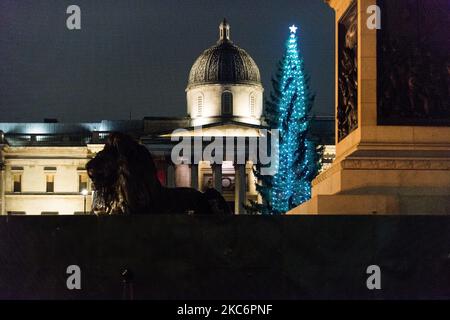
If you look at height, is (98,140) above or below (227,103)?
below

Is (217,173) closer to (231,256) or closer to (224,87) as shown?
(224,87)

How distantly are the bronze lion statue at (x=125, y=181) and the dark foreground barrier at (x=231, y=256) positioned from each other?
54.9 inches

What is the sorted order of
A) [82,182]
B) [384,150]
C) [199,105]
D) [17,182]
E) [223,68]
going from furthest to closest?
1. [199,105]
2. [82,182]
3. [17,182]
4. [223,68]
5. [384,150]

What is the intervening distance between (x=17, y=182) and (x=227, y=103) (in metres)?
19.2

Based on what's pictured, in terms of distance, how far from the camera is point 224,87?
108062mm

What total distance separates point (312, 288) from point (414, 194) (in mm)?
3741

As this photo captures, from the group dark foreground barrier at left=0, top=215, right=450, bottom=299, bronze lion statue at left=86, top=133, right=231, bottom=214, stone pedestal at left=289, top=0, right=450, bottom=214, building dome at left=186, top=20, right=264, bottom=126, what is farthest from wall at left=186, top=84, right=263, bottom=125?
dark foreground barrier at left=0, top=215, right=450, bottom=299

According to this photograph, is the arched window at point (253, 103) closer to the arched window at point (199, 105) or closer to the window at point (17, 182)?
the arched window at point (199, 105)

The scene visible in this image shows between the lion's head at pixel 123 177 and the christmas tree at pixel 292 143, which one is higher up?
the christmas tree at pixel 292 143

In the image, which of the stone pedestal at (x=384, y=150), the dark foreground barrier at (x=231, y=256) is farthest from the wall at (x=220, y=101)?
the dark foreground barrier at (x=231, y=256)

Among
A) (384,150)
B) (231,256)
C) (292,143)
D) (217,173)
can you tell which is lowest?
(231,256)

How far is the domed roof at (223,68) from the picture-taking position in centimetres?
10850

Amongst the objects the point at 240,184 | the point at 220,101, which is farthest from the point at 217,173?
the point at 220,101

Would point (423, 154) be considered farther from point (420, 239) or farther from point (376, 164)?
point (420, 239)
